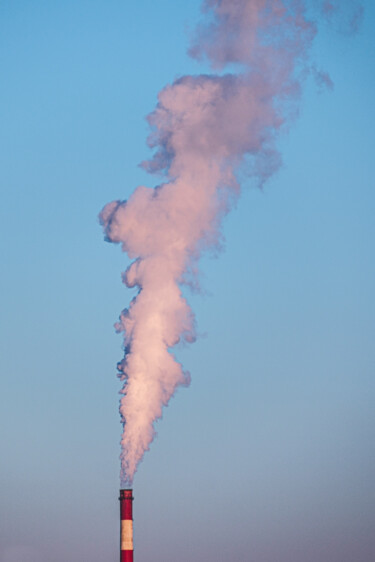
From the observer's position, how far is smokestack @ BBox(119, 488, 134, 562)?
47.6 metres

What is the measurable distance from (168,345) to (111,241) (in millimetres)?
7697

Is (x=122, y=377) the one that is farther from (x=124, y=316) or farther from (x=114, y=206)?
(x=114, y=206)

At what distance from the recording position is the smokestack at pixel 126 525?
47.6 metres

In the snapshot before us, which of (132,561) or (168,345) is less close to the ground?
(168,345)

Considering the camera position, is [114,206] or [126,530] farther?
[114,206]

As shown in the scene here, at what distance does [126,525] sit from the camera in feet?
157

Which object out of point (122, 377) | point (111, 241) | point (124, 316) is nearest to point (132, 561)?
point (122, 377)

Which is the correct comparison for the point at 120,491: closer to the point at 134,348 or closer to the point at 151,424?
the point at 151,424

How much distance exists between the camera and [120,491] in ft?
160

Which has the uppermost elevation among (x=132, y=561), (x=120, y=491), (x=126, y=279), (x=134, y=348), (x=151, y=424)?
(x=126, y=279)

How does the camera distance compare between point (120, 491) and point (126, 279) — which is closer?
point (120, 491)

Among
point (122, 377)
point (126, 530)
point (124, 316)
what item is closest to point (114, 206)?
point (124, 316)

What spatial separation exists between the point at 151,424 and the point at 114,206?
1406 centimetres

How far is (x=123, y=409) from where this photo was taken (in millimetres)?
50219
